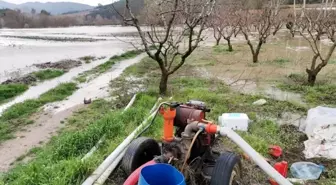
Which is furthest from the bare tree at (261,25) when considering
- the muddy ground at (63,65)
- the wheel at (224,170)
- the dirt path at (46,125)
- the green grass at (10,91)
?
the wheel at (224,170)

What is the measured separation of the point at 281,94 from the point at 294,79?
241 cm

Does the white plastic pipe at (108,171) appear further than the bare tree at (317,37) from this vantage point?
No

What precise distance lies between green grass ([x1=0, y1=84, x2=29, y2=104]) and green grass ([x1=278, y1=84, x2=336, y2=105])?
27.2 feet

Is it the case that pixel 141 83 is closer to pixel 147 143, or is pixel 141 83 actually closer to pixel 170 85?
pixel 170 85

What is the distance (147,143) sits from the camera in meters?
3.87

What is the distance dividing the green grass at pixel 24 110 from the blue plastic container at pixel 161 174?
16.0 ft

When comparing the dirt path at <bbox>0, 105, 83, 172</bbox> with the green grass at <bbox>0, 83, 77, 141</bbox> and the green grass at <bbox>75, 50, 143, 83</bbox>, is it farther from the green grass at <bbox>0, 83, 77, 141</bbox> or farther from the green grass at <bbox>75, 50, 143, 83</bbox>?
Result: the green grass at <bbox>75, 50, 143, 83</bbox>

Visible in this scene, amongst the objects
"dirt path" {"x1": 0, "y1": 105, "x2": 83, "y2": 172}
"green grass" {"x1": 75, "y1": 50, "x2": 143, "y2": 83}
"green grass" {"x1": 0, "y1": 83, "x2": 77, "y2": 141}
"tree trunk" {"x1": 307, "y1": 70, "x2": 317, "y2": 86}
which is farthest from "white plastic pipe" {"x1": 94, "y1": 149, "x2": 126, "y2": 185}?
"green grass" {"x1": 75, "y1": 50, "x2": 143, "y2": 83}

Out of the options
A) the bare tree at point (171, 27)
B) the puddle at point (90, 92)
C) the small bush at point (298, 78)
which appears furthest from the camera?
the small bush at point (298, 78)

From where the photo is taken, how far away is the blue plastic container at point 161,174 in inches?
110

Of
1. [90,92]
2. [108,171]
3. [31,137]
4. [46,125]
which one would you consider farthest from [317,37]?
[108,171]

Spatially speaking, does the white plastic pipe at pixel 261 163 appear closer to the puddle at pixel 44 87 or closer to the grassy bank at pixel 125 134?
the grassy bank at pixel 125 134

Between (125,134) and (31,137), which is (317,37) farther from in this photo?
(31,137)

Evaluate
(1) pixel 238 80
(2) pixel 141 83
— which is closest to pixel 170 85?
(2) pixel 141 83
